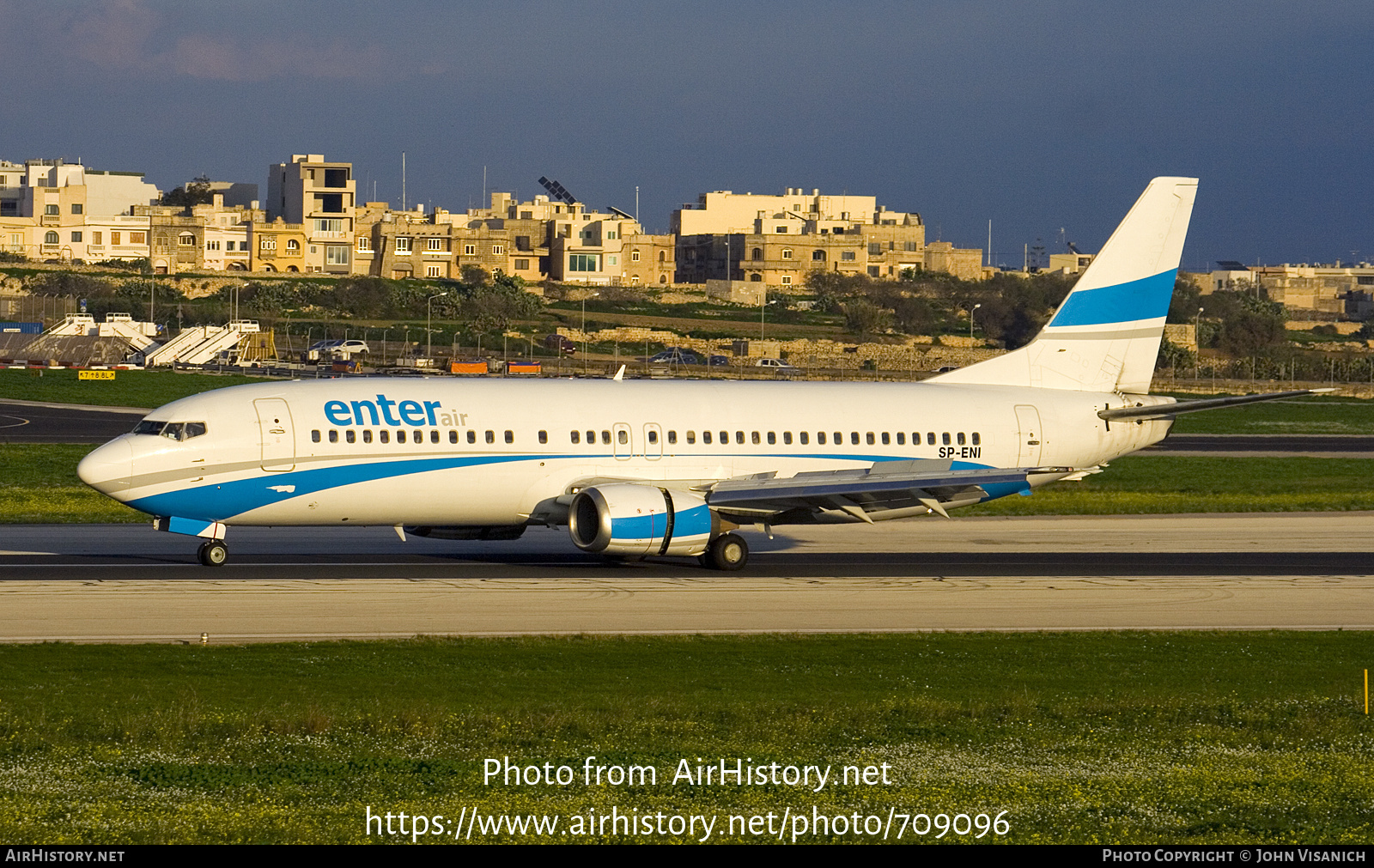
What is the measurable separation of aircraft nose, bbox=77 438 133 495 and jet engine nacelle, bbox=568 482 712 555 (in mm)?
9495

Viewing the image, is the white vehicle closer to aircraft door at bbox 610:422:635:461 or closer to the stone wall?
aircraft door at bbox 610:422:635:461

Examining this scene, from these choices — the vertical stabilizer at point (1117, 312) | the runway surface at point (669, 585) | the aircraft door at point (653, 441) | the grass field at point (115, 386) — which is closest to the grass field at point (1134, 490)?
the runway surface at point (669, 585)

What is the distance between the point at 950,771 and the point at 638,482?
21.6 m

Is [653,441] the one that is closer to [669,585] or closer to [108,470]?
[669,585]

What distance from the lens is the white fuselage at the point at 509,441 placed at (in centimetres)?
3566

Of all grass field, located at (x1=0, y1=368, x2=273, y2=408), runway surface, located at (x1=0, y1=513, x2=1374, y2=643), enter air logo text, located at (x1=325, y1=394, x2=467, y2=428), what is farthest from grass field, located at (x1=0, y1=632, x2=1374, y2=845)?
grass field, located at (x1=0, y1=368, x2=273, y2=408)

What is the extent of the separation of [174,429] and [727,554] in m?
12.5

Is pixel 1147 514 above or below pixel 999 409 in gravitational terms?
below

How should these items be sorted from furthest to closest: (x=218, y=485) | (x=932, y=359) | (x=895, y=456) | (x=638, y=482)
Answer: (x=932, y=359)
(x=895, y=456)
(x=638, y=482)
(x=218, y=485)

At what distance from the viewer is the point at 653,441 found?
39.2m

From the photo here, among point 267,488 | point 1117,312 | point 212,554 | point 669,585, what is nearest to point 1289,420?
point 1117,312

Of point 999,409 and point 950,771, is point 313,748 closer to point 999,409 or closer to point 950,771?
point 950,771

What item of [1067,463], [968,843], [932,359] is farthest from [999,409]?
[932,359]

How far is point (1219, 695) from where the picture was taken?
23.8m
